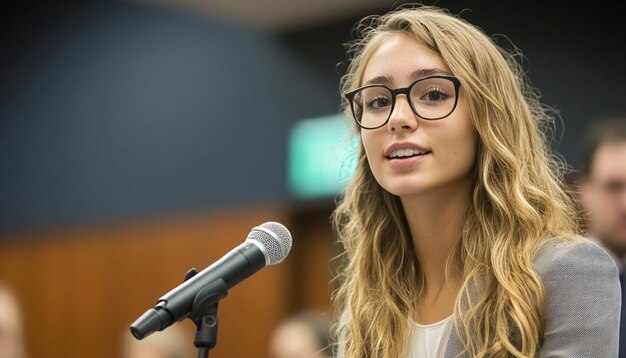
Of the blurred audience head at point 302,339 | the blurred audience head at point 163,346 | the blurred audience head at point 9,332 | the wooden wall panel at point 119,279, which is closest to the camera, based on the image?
the blurred audience head at point 302,339

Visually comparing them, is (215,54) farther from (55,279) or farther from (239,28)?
(55,279)

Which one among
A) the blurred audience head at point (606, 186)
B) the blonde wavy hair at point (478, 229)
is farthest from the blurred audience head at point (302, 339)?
the blonde wavy hair at point (478, 229)

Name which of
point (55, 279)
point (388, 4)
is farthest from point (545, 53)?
point (55, 279)

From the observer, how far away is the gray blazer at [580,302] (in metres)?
1.44

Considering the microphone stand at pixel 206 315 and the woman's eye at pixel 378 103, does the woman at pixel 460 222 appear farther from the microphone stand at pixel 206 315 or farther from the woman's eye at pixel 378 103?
the microphone stand at pixel 206 315

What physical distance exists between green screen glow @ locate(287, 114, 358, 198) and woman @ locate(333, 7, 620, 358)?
3.59m

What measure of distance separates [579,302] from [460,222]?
31 centimetres

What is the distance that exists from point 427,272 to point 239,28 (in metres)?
4.51

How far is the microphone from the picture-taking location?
1.30m

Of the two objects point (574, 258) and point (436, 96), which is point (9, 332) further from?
point (574, 258)

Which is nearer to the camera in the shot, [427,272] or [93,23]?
[427,272]

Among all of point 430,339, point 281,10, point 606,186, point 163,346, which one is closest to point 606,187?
point 606,186

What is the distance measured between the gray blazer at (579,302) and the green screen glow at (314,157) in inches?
153

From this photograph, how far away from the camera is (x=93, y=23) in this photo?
6.71m
